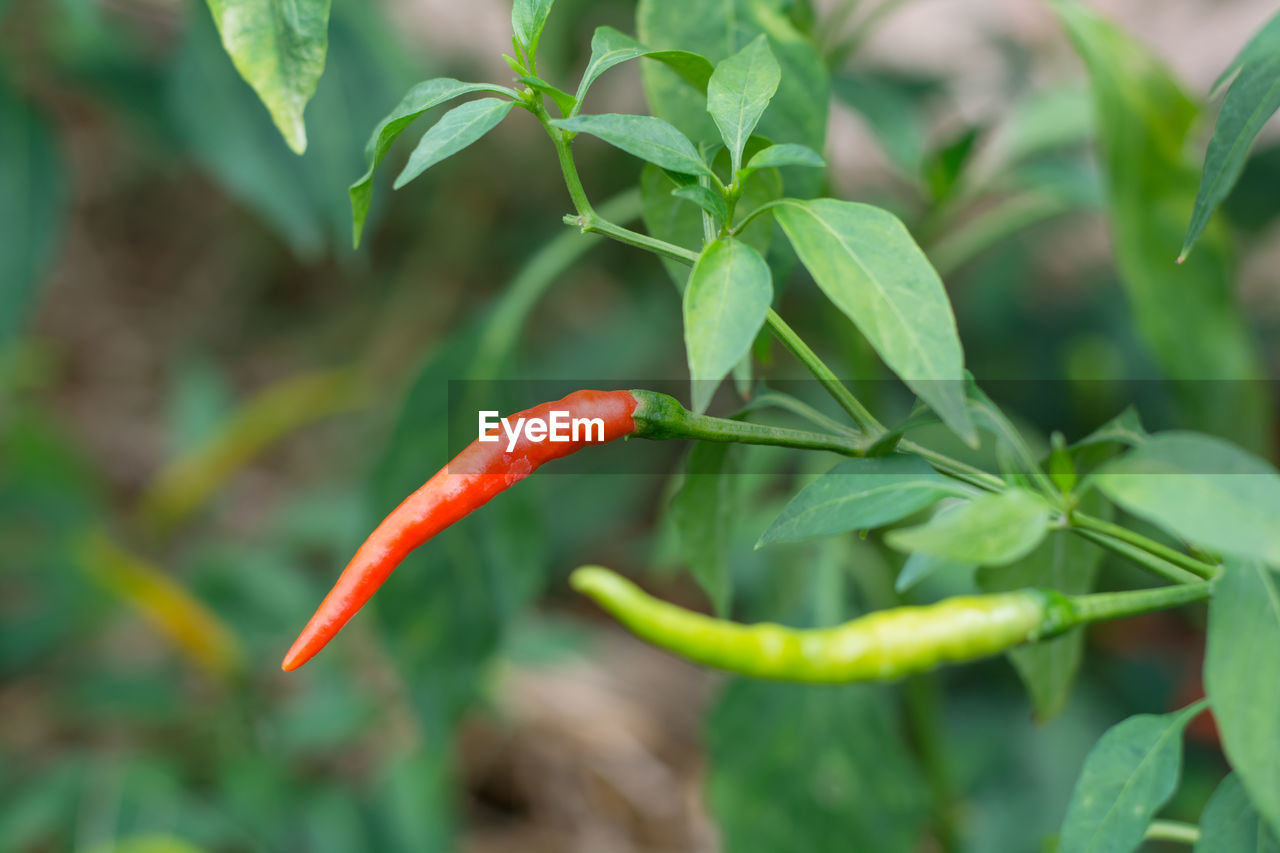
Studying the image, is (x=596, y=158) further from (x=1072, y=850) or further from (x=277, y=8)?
(x=1072, y=850)

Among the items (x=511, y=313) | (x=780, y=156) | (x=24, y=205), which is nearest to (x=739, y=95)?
(x=780, y=156)

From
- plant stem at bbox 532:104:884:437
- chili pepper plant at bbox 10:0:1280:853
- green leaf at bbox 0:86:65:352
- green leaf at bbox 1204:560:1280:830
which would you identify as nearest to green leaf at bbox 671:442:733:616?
chili pepper plant at bbox 10:0:1280:853

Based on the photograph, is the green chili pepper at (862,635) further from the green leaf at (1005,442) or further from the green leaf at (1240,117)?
the green leaf at (1240,117)

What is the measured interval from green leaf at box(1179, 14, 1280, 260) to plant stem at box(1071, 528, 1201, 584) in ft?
0.39

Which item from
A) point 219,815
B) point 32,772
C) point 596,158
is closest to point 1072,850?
point 219,815

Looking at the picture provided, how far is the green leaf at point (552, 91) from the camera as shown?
383mm

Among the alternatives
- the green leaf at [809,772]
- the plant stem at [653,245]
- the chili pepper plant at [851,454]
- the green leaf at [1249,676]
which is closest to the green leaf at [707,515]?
the chili pepper plant at [851,454]

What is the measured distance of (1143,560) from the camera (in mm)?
385

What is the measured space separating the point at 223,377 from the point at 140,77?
0.87m

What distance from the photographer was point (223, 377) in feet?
6.16

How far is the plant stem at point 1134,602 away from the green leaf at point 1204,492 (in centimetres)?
5

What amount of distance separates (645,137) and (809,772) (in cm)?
61

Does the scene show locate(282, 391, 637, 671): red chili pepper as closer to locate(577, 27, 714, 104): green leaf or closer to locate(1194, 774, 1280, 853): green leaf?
locate(577, 27, 714, 104): green leaf

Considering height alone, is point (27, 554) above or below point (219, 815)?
above
